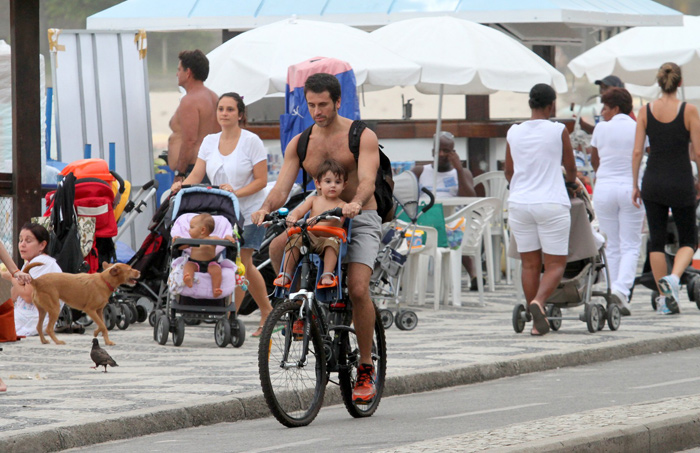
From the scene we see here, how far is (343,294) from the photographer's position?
7.76m

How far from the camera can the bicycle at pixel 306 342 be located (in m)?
7.29

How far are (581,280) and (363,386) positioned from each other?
442cm

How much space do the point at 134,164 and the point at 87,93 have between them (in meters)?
0.90

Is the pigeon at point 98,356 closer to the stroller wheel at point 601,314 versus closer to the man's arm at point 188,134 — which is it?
the man's arm at point 188,134

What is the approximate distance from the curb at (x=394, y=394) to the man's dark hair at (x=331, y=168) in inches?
54.4

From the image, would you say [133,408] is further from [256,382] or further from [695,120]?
[695,120]

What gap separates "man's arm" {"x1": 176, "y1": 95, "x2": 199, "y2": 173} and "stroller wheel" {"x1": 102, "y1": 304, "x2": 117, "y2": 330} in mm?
1384

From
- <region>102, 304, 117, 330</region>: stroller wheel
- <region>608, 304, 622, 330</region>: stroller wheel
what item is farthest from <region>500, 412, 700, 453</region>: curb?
<region>102, 304, 117, 330</region>: stroller wheel

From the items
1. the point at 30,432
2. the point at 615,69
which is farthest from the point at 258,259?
the point at 615,69

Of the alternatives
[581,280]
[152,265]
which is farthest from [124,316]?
[581,280]

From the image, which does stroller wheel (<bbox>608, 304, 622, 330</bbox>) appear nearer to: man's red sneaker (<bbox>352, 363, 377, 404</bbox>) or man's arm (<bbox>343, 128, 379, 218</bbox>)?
man's red sneaker (<bbox>352, 363, 377, 404</bbox>)

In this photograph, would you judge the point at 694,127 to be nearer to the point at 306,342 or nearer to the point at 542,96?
the point at 542,96

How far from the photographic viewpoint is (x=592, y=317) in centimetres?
1177

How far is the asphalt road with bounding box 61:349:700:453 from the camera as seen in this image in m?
6.98
